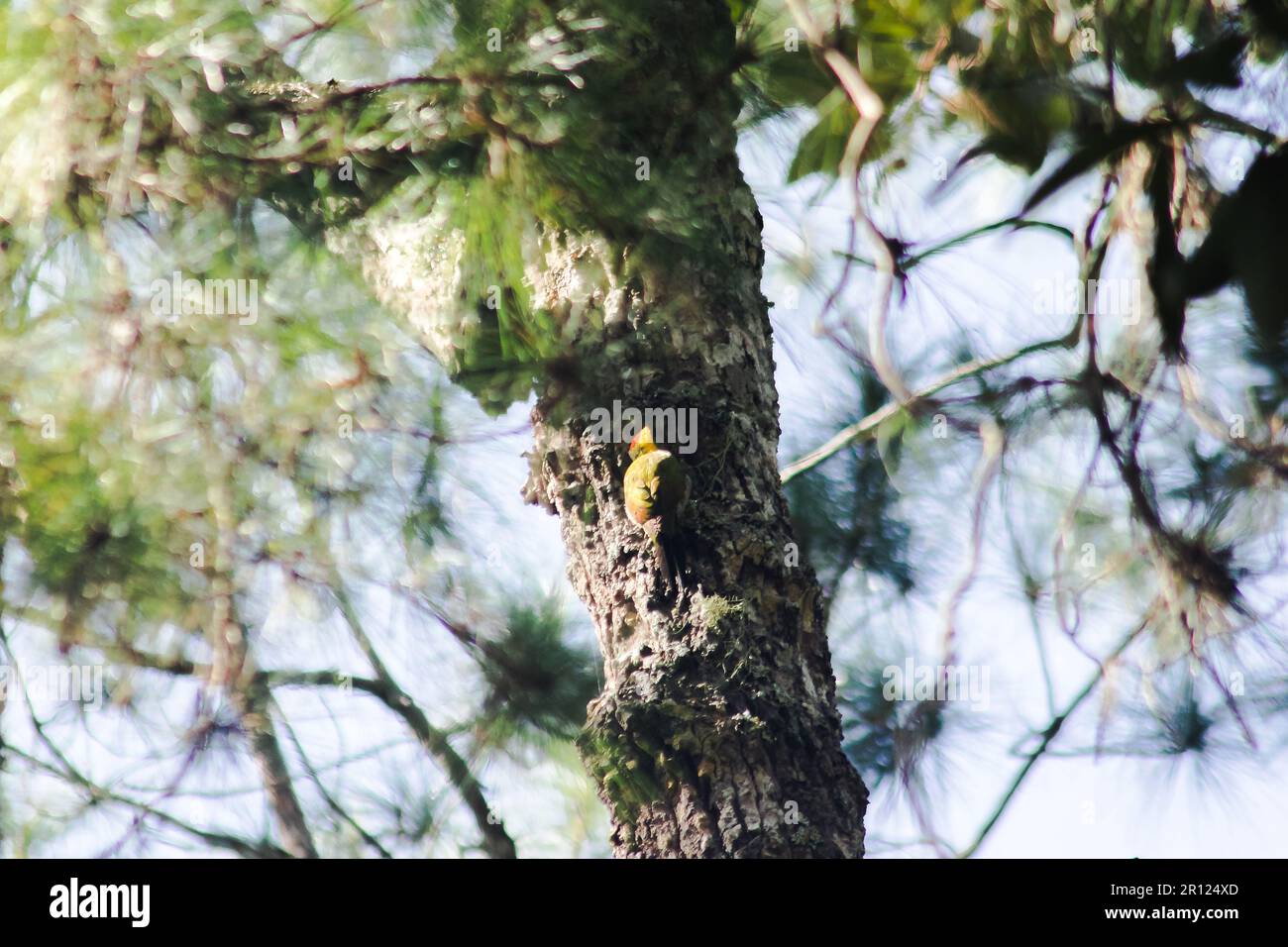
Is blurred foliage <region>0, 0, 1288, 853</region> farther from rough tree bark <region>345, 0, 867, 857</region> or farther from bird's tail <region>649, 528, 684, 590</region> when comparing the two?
bird's tail <region>649, 528, 684, 590</region>

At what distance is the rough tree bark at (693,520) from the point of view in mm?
1061

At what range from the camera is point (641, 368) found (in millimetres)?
1177

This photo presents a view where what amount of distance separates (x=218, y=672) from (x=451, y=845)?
0.71 metres

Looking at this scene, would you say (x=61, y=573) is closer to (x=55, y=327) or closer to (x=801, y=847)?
(x=55, y=327)

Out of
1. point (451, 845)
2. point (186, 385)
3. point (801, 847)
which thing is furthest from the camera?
point (451, 845)

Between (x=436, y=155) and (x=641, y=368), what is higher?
(x=436, y=155)

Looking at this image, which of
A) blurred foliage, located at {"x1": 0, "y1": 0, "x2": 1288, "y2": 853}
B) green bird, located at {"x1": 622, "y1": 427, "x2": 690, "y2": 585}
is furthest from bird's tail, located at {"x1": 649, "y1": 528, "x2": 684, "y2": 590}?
blurred foliage, located at {"x1": 0, "y1": 0, "x2": 1288, "y2": 853}

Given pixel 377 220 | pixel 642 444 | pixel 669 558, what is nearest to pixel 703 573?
pixel 669 558

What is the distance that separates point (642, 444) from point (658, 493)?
0.06 metres

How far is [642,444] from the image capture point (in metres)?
1.14

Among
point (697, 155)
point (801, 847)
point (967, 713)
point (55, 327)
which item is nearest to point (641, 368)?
point (697, 155)

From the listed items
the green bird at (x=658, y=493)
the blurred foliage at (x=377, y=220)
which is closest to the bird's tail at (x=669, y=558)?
the green bird at (x=658, y=493)

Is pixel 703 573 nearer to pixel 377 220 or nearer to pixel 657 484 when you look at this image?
pixel 657 484

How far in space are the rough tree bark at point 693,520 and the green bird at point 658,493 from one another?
0.05ft
